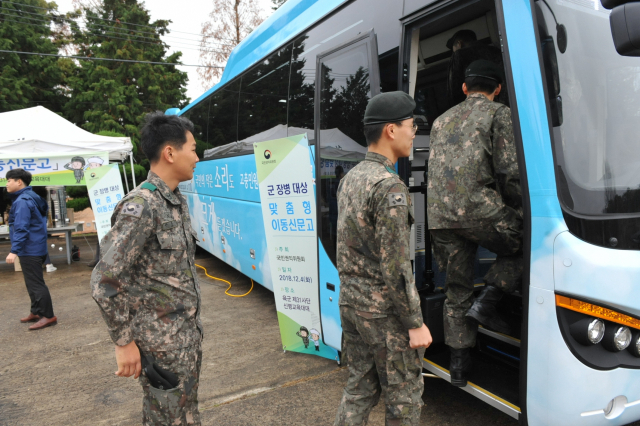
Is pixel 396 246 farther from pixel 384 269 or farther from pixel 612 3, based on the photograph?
pixel 612 3

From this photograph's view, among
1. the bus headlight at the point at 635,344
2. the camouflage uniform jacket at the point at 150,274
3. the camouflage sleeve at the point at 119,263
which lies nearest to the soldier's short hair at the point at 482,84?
the bus headlight at the point at 635,344

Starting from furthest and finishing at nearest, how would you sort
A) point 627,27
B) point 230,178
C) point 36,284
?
point 230,178 → point 36,284 → point 627,27

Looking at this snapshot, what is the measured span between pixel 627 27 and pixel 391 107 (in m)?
1.01

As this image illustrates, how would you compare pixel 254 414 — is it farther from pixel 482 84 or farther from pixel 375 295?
pixel 482 84

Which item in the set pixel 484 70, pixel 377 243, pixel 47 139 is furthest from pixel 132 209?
pixel 47 139

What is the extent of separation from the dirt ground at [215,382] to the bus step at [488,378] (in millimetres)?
384

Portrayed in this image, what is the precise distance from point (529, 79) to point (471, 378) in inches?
73.9

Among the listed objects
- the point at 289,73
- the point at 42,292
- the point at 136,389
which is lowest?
the point at 136,389

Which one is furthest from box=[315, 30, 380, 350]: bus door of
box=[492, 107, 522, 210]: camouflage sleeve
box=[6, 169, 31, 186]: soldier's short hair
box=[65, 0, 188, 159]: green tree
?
box=[65, 0, 188, 159]: green tree

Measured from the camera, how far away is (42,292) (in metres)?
5.87

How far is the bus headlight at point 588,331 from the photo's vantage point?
2.11m

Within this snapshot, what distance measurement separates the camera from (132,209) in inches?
77.2

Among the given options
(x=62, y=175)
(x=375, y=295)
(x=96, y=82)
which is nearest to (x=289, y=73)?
(x=375, y=295)

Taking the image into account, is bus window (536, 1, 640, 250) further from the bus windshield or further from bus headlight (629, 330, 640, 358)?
bus headlight (629, 330, 640, 358)
